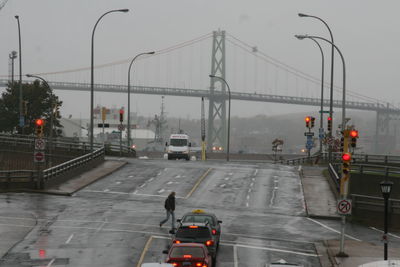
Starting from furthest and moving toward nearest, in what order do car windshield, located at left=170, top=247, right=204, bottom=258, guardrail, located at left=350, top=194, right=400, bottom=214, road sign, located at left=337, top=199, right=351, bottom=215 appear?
guardrail, located at left=350, top=194, right=400, bottom=214
road sign, located at left=337, top=199, right=351, bottom=215
car windshield, located at left=170, top=247, right=204, bottom=258

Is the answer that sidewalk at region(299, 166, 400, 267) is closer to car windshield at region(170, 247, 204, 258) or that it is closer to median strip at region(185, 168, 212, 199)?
car windshield at region(170, 247, 204, 258)

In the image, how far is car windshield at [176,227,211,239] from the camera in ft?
78.9

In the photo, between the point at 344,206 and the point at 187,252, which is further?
the point at 344,206

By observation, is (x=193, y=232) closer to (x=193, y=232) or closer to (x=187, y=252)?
(x=193, y=232)

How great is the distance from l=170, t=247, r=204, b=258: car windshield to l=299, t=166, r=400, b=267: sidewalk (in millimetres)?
4871

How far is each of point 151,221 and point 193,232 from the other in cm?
814

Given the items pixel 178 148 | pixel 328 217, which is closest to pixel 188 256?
pixel 328 217

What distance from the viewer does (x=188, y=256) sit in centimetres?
2091

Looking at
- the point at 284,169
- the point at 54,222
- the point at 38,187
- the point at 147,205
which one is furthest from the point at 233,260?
the point at 284,169

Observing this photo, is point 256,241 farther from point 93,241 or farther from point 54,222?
point 54,222

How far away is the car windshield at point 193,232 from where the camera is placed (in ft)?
78.9

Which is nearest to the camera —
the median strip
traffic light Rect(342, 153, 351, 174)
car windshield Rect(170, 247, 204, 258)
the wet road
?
car windshield Rect(170, 247, 204, 258)

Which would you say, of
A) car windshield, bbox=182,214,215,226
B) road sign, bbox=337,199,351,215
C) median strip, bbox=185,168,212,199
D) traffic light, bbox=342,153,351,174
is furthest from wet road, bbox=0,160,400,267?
traffic light, bbox=342,153,351,174

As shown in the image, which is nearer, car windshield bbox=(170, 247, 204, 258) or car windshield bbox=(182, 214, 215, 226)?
car windshield bbox=(170, 247, 204, 258)
